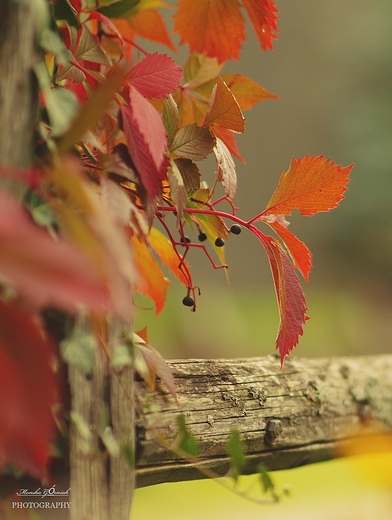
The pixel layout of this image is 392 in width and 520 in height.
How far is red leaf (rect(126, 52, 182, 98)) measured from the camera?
228 millimetres

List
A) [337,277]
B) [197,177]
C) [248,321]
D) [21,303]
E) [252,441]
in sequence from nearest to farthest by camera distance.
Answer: [21,303]
[197,177]
[252,441]
[248,321]
[337,277]

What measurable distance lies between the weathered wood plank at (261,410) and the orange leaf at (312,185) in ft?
0.41

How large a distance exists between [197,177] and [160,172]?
47mm

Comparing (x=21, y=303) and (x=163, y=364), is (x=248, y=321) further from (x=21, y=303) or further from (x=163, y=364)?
(x=21, y=303)

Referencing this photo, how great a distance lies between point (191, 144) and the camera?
0.82 ft

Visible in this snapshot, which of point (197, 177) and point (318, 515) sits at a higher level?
point (197, 177)

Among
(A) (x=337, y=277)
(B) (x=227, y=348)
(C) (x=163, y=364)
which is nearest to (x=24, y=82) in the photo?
(C) (x=163, y=364)

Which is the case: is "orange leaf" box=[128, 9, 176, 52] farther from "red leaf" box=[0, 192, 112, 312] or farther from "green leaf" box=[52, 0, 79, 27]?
"red leaf" box=[0, 192, 112, 312]

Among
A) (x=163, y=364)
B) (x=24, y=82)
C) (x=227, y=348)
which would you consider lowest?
(x=227, y=348)

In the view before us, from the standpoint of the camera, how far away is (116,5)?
0.26m

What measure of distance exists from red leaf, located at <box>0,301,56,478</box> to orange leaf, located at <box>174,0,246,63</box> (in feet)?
0.69

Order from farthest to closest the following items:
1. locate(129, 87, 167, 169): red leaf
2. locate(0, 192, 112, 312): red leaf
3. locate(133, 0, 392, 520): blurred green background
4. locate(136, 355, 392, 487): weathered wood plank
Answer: locate(133, 0, 392, 520): blurred green background → locate(136, 355, 392, 487): weathered wood plank → locate(129, 87, 167, 169): red leaf → locate(0, 192, 112, 312): red leaf

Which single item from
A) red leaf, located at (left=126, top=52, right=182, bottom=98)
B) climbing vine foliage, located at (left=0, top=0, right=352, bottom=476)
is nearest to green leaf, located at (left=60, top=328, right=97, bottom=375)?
climbing vine foliage, located at (left=0, top=0, right=352, bottom=476)

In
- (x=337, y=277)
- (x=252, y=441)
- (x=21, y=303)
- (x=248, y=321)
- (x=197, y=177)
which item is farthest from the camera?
(x=337, y=277)
